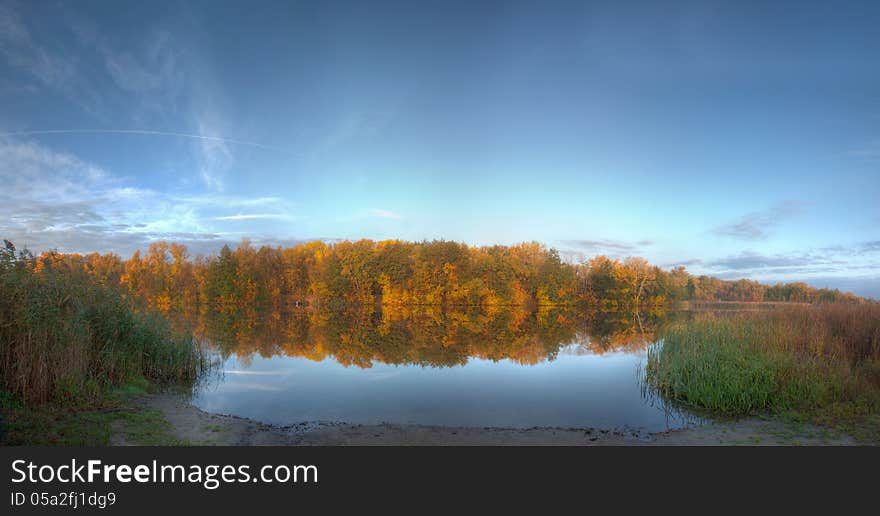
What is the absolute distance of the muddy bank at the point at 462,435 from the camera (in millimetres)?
9141

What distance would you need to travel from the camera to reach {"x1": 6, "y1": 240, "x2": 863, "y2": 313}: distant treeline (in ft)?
258

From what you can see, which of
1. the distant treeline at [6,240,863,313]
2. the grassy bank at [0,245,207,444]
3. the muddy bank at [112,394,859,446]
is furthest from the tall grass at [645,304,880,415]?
the distant treeline at [6,240,863,313]

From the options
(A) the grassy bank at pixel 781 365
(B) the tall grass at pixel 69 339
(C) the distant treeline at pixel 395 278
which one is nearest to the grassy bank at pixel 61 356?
(B) the tall grass at pixel 69 339

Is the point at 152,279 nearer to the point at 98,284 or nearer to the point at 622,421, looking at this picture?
the point at 98,284

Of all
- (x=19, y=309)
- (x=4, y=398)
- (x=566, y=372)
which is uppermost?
(x=19, y=309)

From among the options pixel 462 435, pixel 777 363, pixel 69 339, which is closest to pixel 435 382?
pixel 462 435

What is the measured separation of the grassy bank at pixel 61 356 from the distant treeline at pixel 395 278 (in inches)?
2482

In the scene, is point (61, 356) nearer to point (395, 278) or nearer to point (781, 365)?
point (781, 365)

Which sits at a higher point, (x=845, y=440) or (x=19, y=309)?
(x=19, y=309)

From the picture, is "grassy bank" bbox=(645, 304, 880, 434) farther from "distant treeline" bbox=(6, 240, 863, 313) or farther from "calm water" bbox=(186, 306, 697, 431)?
"distant treeline" bbox=(6, 240, 863, 313)

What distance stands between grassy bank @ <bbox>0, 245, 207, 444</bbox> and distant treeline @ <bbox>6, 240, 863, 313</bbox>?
63045 mm

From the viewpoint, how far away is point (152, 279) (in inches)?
Result: 3524
